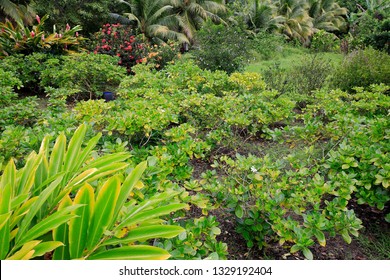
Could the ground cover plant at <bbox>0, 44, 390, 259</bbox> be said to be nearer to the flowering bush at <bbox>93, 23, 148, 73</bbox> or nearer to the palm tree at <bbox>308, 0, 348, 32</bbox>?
the flowering bush at <bbox>93, 23, 148, 73</bbox>

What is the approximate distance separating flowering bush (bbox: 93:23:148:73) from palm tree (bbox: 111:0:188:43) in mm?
4614

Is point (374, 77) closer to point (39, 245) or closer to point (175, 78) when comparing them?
point (175, 78)

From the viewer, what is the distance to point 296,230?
6.47 feet

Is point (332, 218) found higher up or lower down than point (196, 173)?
higher up

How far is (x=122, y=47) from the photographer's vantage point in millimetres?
9383

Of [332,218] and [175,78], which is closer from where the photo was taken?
[332,218]

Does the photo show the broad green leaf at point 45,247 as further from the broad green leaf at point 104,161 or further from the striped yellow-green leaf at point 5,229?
the broad green leaf at point 104,161

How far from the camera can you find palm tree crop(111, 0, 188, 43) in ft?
47.6

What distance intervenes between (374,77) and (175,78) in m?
3.64

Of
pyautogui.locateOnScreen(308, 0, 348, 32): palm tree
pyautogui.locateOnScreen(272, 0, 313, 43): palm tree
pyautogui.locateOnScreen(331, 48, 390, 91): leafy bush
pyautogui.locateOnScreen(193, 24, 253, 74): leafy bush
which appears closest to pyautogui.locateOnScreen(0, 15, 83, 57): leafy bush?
pyautogui.locateOnScreen(193, 24, 253, 74): leafy bush

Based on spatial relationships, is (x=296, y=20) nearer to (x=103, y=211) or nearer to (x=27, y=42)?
(x=27, y=42)
